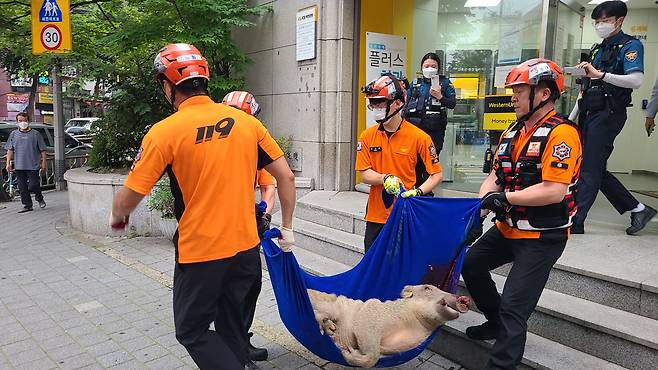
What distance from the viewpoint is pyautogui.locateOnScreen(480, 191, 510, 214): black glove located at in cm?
279

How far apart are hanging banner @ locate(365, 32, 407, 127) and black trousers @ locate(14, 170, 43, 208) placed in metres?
6.81

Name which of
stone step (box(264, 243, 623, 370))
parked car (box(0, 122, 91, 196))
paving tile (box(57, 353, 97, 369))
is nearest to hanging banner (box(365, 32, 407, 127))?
stone step (box(264, 243, 623, 370))

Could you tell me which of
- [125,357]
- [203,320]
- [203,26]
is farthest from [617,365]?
[203,26]

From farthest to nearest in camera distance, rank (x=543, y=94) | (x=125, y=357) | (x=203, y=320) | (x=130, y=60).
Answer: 1. (x=130, y=60)
2. (x=125, y=357)
3. (x=543, y=94)
4. (x=203, y=320)

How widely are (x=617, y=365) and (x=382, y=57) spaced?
542 centimetres

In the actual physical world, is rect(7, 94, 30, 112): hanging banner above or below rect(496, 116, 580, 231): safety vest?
above

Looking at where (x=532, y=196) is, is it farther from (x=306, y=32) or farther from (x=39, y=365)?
(x=306, y=32)

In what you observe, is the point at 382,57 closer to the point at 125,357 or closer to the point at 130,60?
the point at 130,60

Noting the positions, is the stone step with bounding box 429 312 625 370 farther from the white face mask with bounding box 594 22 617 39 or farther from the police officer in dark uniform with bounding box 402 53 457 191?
the white face mask with bounding box 594 22 617 39

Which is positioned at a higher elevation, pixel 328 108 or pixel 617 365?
pixel 328 108

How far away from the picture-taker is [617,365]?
305 centimetres

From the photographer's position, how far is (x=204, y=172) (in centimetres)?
246

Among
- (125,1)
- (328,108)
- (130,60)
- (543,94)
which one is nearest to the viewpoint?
(543,94)

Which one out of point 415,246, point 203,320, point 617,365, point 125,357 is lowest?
point 125,357
